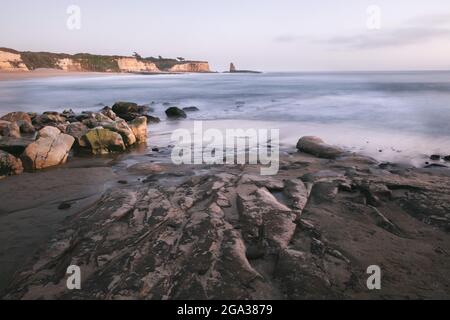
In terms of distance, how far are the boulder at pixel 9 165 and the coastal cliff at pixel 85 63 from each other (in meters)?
67.0

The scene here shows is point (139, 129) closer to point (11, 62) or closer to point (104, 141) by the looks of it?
point (104, 141)

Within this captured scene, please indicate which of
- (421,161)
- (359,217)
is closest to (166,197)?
(359,217)

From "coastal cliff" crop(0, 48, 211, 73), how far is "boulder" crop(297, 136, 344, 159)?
69146 mm

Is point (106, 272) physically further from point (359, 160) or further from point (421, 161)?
point (421, 161)

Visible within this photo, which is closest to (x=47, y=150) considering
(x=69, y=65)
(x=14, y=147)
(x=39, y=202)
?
(x=14, y=147)

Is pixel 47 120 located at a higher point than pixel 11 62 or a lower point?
lower

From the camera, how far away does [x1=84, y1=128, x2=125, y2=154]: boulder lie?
876 centimetres

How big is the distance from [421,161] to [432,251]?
15.3 feet

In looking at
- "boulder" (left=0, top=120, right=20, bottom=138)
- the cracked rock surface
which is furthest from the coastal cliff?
the cracked rock surface

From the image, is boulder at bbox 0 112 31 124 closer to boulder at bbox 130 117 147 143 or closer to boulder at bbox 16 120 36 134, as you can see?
boulder at bbox 16 120 36 134

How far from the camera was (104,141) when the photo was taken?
352 inches

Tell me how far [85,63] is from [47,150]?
95281 mm

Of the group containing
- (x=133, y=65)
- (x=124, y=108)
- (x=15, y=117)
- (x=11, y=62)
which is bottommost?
(x=15, y=117)

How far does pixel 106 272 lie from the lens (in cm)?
339
